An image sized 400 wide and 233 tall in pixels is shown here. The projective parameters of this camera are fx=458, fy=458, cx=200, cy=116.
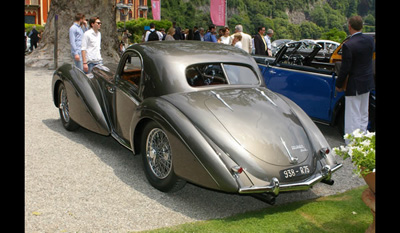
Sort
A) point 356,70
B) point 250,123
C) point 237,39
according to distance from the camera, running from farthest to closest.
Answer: point 237,39
point 356,70
point 250,123

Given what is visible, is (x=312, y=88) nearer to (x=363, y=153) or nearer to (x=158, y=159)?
(x=158, y=159)

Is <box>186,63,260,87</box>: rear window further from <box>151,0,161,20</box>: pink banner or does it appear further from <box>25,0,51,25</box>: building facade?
<box>25,0,51,25</box>: building facade

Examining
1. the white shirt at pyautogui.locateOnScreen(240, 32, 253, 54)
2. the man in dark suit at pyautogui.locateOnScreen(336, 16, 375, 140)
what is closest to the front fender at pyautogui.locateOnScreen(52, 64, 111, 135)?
the man in dark suit at pyautogui.locateOnScreen(336, 16, 375, 140)

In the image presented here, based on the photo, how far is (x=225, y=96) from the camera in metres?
5.41

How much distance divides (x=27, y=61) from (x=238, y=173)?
14.7 m

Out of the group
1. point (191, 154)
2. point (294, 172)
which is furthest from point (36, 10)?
point (294, 172)

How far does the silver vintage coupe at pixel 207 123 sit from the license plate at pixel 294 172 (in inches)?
0.4

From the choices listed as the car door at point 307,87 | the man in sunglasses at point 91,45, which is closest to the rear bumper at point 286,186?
the car door at point 307,87

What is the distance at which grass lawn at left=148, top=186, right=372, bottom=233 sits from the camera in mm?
4338

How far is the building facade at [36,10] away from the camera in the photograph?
210ft

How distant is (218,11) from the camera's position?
74.4ft

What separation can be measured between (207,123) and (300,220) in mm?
1359

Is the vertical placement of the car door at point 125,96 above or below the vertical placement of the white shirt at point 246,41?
below

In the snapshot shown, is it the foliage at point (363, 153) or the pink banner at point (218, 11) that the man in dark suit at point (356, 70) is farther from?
the pink banner at point (218, 11)
